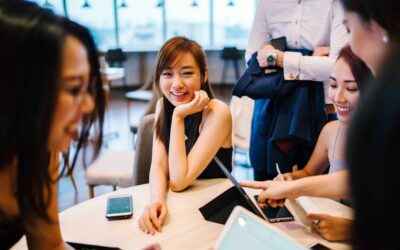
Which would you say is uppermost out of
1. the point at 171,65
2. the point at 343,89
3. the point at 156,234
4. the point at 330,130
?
the point at 171,65

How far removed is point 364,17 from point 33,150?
2.90 ft

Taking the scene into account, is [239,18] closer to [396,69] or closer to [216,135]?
[216,135]

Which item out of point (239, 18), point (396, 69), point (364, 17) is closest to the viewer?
point (396, 69)

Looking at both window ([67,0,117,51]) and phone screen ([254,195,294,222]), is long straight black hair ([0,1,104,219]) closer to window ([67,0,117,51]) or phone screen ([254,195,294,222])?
phone screen ([254,195,294,222])

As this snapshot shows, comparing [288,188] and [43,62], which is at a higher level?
[43,62]

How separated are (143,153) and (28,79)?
4.28 feet

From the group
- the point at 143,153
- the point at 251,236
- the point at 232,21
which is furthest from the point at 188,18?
the point at 251,236

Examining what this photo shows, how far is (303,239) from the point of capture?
1.35 m

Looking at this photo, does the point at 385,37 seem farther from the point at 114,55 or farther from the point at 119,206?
the point at 114,55

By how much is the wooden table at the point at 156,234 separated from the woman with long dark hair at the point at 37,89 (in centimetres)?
32

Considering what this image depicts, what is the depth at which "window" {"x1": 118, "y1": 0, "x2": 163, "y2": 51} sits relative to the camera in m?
8.16

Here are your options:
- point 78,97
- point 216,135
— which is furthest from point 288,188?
point 78,97

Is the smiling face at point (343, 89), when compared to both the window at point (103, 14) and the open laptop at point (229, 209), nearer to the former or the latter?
the open laptop at point (229, 209)

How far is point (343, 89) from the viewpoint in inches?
67.5
